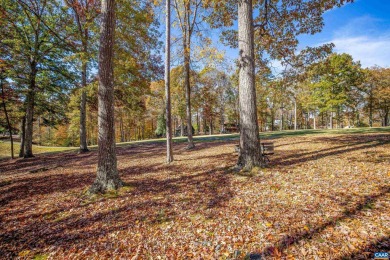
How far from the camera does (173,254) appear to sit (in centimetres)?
279

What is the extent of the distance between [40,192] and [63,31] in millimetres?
13053

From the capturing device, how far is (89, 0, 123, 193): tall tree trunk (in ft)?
16.7

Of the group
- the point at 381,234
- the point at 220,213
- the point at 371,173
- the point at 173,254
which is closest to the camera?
the point at 381,234

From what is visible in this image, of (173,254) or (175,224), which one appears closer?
(173,254)

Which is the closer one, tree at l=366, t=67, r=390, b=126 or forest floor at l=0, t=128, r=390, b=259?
forest floor at l=0, t=128, r=390, b=259

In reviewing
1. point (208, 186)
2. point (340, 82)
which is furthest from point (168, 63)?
point (340, 82)

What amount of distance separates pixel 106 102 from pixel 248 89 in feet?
14.3

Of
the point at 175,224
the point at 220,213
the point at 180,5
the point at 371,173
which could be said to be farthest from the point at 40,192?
the point at 180,5

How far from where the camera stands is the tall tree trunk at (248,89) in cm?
583

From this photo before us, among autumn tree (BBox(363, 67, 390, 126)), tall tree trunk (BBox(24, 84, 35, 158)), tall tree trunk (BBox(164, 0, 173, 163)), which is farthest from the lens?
autumn tree (BBox(363, 67, 390, 126))

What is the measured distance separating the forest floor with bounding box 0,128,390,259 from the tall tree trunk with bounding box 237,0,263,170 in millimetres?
652

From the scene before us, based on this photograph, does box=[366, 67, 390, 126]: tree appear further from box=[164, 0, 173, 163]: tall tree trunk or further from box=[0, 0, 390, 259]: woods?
box=[164, 0, 173, 163]: tall tree trunk

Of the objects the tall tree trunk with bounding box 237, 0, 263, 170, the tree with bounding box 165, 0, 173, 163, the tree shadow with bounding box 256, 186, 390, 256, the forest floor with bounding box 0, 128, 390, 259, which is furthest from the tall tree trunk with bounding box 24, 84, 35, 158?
the tree shadow with bounding box 256, 186, 390, 256

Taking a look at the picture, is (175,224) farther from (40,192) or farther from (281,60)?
(281,60)
